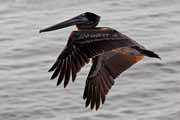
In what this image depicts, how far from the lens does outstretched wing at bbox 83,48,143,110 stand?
7355 millimetres

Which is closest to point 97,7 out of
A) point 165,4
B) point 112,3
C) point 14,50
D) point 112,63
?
point 112,3

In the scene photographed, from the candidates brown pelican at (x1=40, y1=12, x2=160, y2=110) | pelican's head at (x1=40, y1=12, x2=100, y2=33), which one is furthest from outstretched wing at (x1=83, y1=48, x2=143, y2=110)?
pelican's head at (x1=40, y1=12, x2=100, y2=33)

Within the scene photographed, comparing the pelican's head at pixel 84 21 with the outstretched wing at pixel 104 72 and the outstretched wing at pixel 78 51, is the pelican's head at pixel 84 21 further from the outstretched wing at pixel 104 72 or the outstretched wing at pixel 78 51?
the outstretched wing at pixel 78 51

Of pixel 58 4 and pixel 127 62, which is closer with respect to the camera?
pixel 127 62

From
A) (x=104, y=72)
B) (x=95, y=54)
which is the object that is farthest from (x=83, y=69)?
(x=95, y=54)

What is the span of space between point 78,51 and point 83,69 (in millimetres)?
4009

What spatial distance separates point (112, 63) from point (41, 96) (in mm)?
2222

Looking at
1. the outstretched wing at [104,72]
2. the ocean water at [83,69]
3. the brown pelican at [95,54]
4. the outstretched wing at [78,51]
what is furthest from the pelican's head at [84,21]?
the ocean water at [83,69]

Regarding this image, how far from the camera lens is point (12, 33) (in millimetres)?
11539

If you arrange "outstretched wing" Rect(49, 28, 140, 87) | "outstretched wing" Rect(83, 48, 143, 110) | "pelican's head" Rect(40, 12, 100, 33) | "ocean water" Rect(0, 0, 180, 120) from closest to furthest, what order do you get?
"outstretched wing" Rect(49, 28, 140, 87), "pelican's head" Rect(40, 12, 100, 33), "outstretched wing" Rect(83, 48, 143, 110), "ocean water" Rect(0, 0, 180, 120)

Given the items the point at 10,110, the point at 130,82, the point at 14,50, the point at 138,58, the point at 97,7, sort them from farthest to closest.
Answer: the point at 97,7 → the point at 14,50 → the point at 130,82 → the point at 10,110 → the point at 138,58

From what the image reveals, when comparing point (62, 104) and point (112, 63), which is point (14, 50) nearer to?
point (62, 104)

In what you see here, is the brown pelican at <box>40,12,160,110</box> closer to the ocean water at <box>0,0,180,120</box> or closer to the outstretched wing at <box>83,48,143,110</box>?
the outstretched wing at <box>83,48,143,110</box>

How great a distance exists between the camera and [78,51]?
6.31 m
